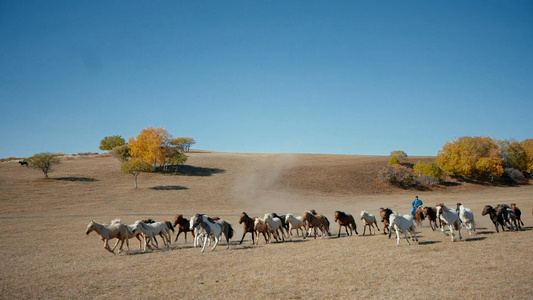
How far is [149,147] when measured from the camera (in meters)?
58.9

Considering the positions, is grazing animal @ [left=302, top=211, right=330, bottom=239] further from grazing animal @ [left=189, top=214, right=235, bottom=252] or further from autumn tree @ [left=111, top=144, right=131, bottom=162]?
autumn tree @ [left=111, top=144, right=131, bottom=162]

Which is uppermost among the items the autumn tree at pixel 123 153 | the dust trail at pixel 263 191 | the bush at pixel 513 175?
the autumn tree at pixel 123 153

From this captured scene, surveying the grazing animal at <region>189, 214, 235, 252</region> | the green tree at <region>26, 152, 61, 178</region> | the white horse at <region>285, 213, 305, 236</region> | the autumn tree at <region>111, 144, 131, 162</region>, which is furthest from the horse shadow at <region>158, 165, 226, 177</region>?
the grazing animal at <region>189, 214, 235, 252</region>

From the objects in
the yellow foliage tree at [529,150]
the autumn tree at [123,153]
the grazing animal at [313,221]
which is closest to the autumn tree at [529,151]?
the yellow foliage tree at [529,150]

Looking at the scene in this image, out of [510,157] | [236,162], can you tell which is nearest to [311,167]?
[236,162]

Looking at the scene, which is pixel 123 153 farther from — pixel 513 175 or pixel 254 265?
pixel 513 175

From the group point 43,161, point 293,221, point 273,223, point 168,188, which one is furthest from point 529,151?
point 43,161

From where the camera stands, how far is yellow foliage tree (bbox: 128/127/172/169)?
2306 inches

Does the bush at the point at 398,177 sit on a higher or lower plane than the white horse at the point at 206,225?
higher

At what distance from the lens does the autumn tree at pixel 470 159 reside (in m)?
57.0

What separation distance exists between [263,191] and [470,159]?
123ft

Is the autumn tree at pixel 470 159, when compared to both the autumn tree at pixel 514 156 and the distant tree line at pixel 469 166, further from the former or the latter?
the autumn tree at pixel 514 156

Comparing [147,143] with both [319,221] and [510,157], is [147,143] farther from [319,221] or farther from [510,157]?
[510,157]

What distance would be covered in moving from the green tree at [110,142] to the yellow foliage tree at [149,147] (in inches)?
1808
